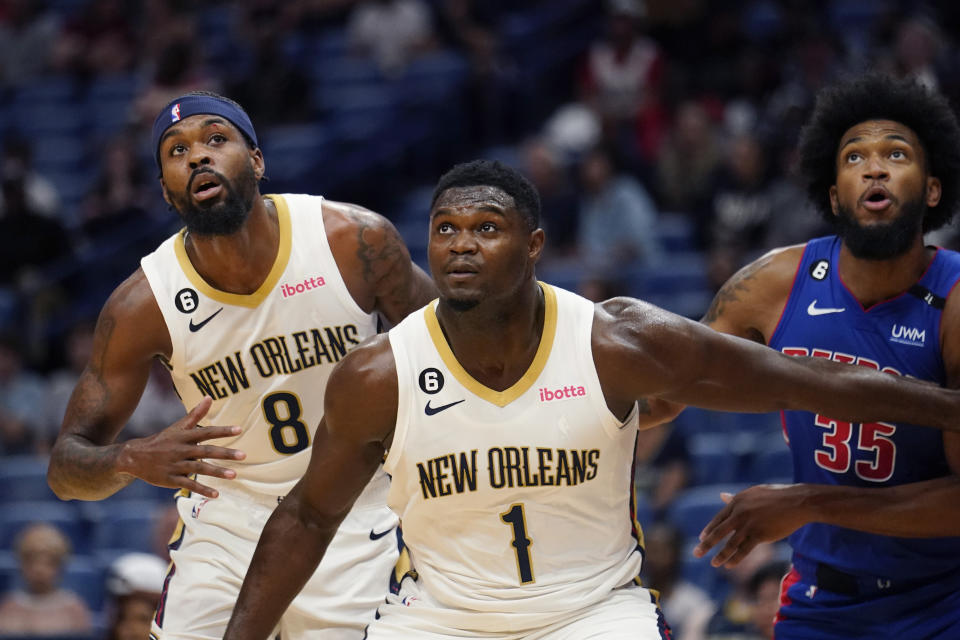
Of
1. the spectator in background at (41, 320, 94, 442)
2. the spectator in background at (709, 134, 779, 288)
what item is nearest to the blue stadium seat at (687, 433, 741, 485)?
the spectator in background at (709, 134, 779, 288)

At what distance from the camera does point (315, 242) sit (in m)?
5.55

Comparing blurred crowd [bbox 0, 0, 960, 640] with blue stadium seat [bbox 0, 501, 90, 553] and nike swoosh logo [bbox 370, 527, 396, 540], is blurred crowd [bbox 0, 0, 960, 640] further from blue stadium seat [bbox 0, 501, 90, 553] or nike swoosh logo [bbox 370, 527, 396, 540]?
nike swoosh logo [bbox 370, 527, 396, 540]

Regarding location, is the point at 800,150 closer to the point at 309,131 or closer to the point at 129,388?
the point at 129,388

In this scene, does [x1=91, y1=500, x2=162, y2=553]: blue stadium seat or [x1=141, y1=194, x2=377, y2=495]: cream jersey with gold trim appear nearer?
[x1=141, y1=194, x2=377, y2=495]: cream jersey with gold trim

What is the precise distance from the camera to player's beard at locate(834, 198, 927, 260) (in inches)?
197

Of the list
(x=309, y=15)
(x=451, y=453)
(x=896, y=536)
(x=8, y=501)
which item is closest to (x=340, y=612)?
(x=451, y=453)

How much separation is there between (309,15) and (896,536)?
1124 cm

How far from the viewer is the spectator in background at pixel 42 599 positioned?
9016 mm

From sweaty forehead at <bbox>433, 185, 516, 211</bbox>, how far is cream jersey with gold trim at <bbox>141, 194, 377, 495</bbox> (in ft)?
3.43

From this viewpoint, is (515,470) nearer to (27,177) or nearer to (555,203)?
(555,203)

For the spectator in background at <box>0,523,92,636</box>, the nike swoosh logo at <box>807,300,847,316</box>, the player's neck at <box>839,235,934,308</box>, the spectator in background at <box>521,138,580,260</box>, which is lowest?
the spectator in background at <box>0,523,92,636</box>

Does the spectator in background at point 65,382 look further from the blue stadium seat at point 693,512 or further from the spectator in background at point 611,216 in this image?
the blue stadium seat at point 693,512

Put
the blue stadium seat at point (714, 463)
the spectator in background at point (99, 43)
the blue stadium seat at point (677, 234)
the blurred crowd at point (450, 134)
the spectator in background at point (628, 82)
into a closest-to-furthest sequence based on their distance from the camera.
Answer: the blue stadium seat at point (714, 463), the blurred crowd at point (450, 134), the blue stadium seat at point (677, 234), the spectator in background at point (628, 82), the spectator in background at point (99, 43)

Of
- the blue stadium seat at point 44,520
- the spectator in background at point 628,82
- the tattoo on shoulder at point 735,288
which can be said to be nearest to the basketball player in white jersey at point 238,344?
the tattoo on shoulder at point 735,288
